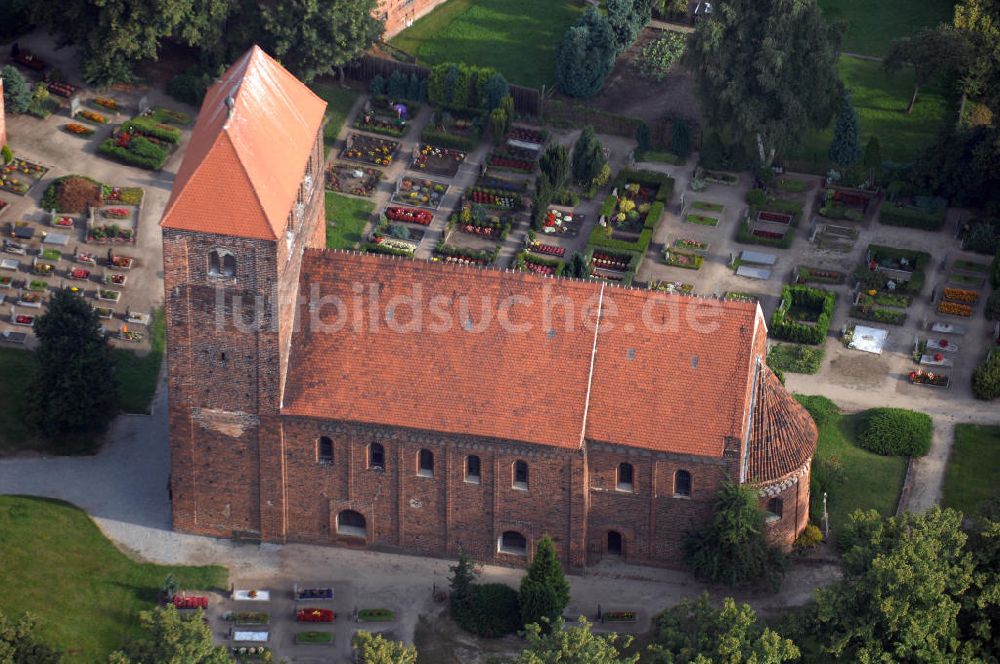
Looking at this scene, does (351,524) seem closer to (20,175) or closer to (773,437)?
(773,437)

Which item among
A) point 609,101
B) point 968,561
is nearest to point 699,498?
point 968,561

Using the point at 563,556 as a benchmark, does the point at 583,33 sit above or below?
above

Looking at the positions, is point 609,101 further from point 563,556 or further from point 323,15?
point 563,556

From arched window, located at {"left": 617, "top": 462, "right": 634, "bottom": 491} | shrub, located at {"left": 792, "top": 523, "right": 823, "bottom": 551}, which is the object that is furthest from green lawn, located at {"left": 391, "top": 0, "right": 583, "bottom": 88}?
shrub, located at {"left": 792, "top": 523, "right": 823, "bottom": 551}

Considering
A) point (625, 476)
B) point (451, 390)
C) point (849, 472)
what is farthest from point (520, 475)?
point (849, 472)

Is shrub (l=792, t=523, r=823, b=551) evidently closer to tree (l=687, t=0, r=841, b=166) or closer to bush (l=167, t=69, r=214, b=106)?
tree (l=687, t=0, r=841, b=166)

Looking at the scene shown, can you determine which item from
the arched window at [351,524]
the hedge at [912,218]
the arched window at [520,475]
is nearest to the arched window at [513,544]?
the arched window at [520,475]
